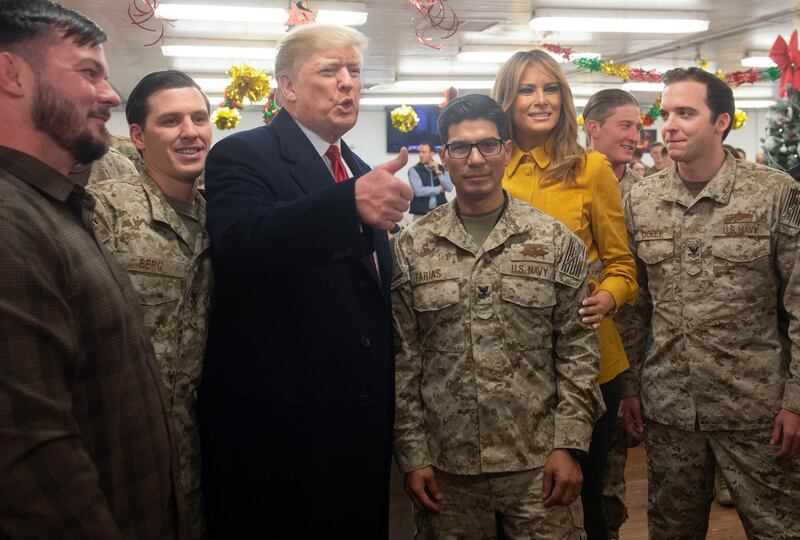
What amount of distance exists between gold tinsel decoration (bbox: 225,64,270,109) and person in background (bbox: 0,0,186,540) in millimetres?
4387

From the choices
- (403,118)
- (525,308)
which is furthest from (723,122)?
(403,118)

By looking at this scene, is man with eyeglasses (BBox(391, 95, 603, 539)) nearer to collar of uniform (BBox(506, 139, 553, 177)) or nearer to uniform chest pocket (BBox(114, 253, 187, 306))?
collar of uniform (BBox(506, 139, 553, 177))

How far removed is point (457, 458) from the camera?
1.92 metres

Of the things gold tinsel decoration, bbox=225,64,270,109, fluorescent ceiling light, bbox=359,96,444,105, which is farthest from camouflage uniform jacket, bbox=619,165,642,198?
fluorescent ceiling light, bbox=359,96,444,105

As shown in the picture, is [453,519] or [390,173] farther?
[453,519]

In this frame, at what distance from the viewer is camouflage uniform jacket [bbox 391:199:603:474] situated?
1.91 metres

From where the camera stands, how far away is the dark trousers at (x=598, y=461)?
2.20 metres

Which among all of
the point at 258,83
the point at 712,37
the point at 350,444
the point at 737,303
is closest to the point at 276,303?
the point at 350,444

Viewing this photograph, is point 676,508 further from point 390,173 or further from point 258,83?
point 258,83

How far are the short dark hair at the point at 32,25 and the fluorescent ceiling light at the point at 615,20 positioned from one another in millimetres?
6883

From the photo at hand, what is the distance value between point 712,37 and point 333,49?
9.25 m

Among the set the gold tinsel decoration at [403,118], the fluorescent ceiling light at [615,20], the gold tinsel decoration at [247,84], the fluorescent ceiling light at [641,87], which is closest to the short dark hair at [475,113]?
the gold tinsel decoration at [247,84]

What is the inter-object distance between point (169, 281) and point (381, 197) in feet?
2.51

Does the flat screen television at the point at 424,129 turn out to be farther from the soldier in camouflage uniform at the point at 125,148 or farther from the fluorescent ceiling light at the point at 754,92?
the soldier in camouflage uniform at the point at 125,148
